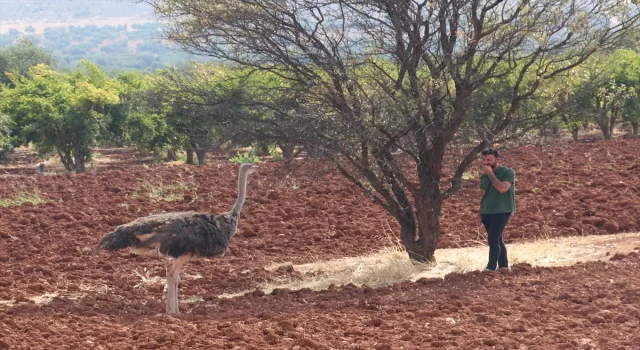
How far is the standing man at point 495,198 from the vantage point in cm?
1061

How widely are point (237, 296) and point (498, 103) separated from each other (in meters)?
4.34

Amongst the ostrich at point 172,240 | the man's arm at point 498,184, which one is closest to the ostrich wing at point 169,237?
the ostrich at point 172,240

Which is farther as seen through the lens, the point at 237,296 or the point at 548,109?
the point at 548,109

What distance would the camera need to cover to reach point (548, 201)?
16.4 m

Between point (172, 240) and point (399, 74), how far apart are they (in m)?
3.40

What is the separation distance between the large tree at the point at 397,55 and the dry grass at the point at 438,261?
859 mm

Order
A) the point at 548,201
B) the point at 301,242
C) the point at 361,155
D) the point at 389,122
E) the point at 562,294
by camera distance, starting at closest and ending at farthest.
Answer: the point at 562,294 → the point at 389,122 → the point at 361,155 → the point at 301,242 → the point at 548,201

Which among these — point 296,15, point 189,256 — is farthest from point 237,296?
point 296,15

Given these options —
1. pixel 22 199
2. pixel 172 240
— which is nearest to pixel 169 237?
pixel 172 240

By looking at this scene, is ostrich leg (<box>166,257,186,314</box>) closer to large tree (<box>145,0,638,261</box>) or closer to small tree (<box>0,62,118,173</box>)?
large tree (<box>145,0,638,261</box>)

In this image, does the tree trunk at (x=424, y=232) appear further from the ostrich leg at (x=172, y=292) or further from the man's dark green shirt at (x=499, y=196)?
the ostrich leg at (x=172, y=292)

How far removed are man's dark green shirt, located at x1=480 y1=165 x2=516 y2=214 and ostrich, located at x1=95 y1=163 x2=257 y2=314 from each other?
319 centimetres

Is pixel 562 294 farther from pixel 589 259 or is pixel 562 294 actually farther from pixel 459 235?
pixel 459 235

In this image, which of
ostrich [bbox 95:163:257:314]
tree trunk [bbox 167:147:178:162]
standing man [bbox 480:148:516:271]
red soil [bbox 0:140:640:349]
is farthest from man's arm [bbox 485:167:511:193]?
tree trunk [bbox 167:147:178:162]
